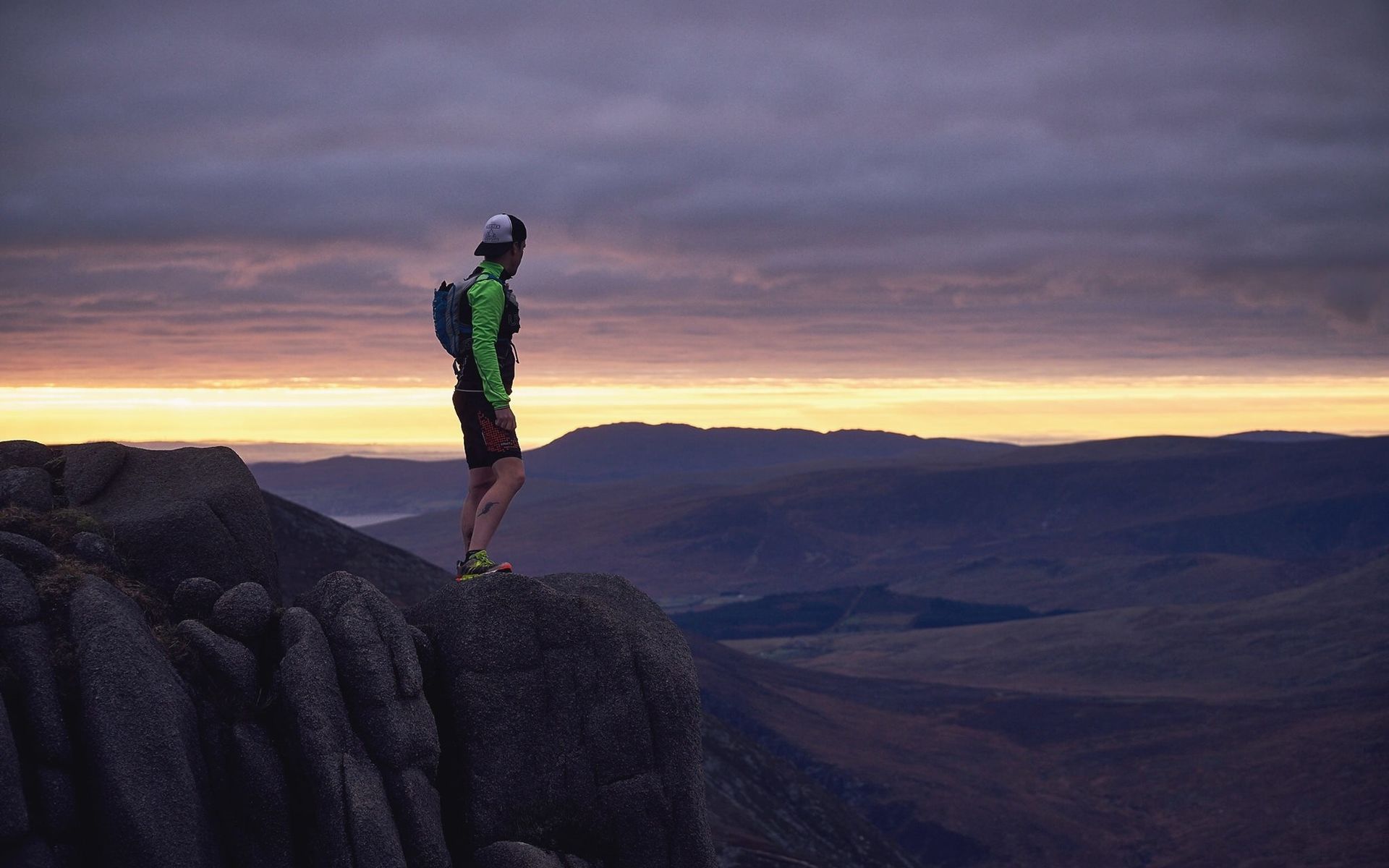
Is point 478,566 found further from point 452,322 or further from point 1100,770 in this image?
point 1100,770

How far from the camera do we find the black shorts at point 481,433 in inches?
853

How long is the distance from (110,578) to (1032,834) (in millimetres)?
132634

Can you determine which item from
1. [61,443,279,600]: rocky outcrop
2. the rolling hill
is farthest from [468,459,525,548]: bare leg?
the rolling hill

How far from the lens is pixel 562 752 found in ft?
66.7

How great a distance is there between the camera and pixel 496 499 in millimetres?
21500

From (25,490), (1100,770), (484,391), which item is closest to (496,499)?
(484,391)

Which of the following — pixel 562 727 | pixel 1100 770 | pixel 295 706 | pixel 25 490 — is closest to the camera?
pixel 295 706

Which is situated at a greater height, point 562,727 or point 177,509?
point 177,509

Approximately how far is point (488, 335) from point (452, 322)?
1.12 metres

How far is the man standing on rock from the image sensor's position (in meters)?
20.9

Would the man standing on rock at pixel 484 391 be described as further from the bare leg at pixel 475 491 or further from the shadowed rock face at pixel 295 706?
the shadowed rock face at pixel 295 706

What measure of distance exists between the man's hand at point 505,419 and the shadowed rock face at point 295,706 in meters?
2.34

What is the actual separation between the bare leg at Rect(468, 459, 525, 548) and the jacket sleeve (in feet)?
4.31

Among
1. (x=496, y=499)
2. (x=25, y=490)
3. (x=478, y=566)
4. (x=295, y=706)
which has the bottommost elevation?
(x=295, y=706)
